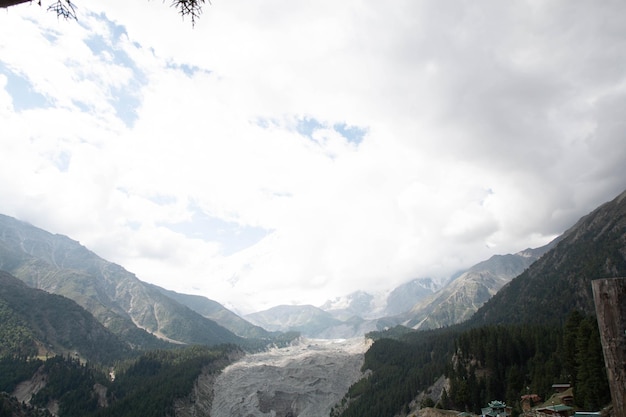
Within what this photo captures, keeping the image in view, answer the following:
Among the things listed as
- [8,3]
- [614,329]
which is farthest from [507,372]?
[8,3]

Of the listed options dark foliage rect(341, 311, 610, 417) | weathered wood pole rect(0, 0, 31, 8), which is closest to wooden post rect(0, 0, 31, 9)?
weathered wood pole rect(0, 0, 31, 8)

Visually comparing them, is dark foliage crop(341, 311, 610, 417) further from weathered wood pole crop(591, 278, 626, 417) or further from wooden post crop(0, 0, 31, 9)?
wooden post crop(0, 0, 31, 9)

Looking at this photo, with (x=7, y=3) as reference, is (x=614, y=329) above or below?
below

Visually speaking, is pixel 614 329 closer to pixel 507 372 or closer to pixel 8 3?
pixel 8 3

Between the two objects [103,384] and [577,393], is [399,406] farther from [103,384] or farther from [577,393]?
[103,384]

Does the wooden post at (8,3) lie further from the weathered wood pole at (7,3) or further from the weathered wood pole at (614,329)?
the weathered wood pole at (614,329)

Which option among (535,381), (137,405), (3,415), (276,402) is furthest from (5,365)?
(535,381)

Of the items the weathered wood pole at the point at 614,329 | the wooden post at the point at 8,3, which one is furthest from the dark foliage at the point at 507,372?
the wooden post at the point at 8,3

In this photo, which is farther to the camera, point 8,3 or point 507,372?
point 507,372

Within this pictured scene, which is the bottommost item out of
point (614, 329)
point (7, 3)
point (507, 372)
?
point (507, 372)

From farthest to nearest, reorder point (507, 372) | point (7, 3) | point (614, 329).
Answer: point (507, 372) < point (614, 329) < point (7, 3)
